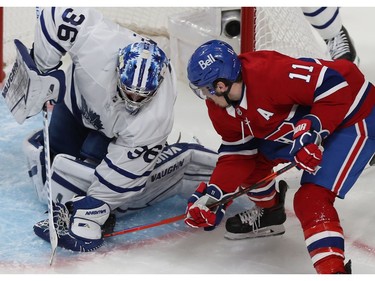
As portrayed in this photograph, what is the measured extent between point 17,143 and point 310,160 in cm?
147

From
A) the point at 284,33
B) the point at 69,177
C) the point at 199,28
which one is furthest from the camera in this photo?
the point at 199,28

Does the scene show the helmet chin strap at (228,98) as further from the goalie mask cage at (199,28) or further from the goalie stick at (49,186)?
the goalie mask cage at (199,28)

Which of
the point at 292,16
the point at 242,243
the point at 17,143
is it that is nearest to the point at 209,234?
the point at 242,243

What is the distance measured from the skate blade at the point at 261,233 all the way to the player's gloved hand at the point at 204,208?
0.40 ft

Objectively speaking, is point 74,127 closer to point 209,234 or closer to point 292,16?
point 209,234

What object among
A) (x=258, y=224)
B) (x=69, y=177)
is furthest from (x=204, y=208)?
(x=69, y=177)

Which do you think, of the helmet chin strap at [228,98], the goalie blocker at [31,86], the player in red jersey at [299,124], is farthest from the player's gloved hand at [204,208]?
the goalie blocker at [31,86]

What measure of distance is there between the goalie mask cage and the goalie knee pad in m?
1.17

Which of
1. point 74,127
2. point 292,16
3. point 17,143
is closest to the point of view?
point 74,127

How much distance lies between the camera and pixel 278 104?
3.01 metres

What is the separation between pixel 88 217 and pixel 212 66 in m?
0.64

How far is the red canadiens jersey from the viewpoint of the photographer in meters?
2.94

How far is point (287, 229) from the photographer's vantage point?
339 centimetres

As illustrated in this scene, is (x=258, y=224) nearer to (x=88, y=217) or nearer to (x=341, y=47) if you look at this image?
(x=88, y=217)
